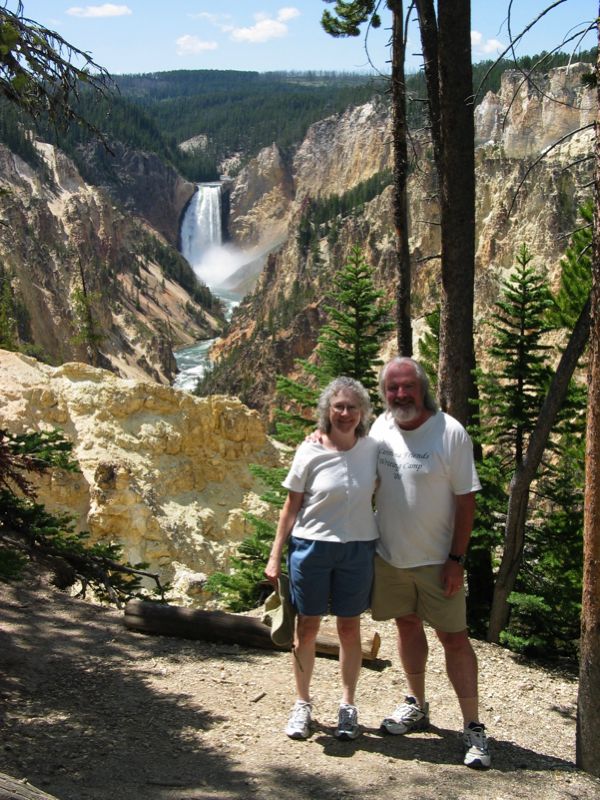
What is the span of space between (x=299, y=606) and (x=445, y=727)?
4.62ft

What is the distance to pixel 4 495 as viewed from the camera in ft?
22.9

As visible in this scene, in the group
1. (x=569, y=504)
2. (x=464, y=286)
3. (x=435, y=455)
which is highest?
(x=464, y=286)

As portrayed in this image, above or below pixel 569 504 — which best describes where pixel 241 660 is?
below

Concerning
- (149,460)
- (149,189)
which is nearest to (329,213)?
(149,189)

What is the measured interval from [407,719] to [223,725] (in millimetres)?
1008

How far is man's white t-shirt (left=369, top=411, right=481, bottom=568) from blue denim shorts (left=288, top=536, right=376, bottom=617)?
17cm

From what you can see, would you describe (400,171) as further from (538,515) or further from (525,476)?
(525,476)

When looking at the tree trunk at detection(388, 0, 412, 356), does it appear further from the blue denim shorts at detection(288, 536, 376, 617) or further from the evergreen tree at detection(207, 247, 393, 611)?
the blue denim shorts at detection(288, 536, 376, 617)

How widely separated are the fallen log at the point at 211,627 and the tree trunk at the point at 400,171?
4441mm

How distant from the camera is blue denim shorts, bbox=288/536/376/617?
398cm

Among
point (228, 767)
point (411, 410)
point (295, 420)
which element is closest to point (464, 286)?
point (411, 410)

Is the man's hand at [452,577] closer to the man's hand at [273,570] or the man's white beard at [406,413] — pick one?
the man's white beard at [406,413]

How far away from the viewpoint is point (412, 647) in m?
4.29

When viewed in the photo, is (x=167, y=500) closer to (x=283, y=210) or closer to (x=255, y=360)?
(x=255, y=360)
